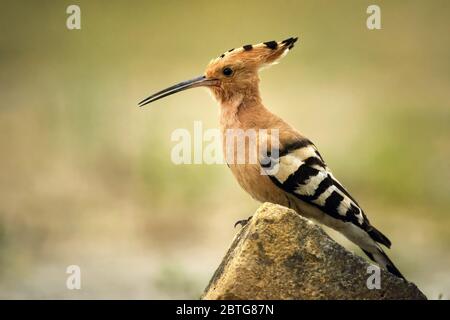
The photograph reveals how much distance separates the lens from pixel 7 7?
359 inches

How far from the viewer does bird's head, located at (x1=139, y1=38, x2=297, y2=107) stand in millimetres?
4059

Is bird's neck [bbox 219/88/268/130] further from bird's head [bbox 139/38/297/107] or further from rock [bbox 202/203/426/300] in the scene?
rock [bbox 202/203/426/300]

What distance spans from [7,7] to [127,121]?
2031 millimetres

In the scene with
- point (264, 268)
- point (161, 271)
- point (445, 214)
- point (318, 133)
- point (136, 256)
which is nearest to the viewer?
point (264, 268)

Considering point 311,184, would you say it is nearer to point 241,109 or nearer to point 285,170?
point 285,170

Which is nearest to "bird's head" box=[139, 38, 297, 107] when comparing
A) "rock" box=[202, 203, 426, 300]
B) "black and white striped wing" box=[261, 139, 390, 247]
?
"black and white striped wing" box=[261, 139, 390, 247]

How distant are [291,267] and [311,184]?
56cm

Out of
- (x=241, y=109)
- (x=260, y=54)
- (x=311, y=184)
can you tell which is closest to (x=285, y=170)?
(x=311, y=184)

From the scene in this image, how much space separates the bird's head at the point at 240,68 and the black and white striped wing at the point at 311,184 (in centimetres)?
41

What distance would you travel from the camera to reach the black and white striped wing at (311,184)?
3781mm

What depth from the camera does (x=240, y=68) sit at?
4.10m

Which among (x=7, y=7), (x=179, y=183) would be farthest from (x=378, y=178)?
(x=7, y=7)

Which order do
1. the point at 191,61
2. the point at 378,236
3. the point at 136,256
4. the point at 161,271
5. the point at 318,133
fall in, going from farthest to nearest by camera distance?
the point at 191,61 < the point at 318,133 < the point at 136,256 < the point at 161,271 < the point at 378,236
